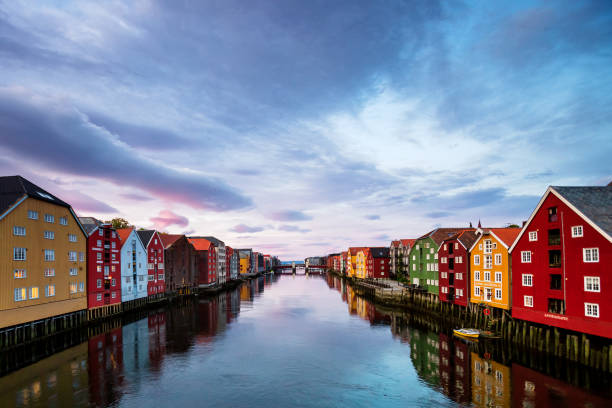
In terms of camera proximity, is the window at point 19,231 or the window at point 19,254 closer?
the window at point 19,254

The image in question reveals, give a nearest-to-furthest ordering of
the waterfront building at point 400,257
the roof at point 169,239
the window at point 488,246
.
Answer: the window at point 488,246 → the roof at point 169,239 → the waterfront building at point 400,257

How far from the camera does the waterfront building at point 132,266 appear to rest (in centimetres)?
7069

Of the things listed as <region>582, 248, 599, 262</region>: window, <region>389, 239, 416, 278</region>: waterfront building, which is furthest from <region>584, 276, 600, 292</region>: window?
<region>389, 239, 416, 278</region>: waterfront building

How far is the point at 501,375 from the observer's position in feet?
110

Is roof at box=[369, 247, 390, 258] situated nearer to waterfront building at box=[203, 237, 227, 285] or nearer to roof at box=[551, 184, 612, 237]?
waterfront building at box=[203, 237, 227, 285]

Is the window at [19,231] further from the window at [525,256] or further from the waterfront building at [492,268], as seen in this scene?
the waterfront building at [492,268]

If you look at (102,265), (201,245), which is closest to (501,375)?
(102,265)

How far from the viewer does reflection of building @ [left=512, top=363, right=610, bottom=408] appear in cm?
2677

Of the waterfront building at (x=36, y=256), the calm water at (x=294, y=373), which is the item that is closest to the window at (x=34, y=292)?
the waterfront building at (x=36, y=256)

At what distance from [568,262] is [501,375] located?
536 inches

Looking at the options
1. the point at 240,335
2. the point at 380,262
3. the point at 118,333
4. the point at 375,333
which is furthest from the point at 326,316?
the point at 380,262

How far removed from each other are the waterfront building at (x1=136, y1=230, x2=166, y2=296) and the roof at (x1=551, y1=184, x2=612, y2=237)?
258ft

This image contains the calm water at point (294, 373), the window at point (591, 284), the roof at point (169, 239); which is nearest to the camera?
the calm water at point (294, 373)

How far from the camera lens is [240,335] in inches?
2077
